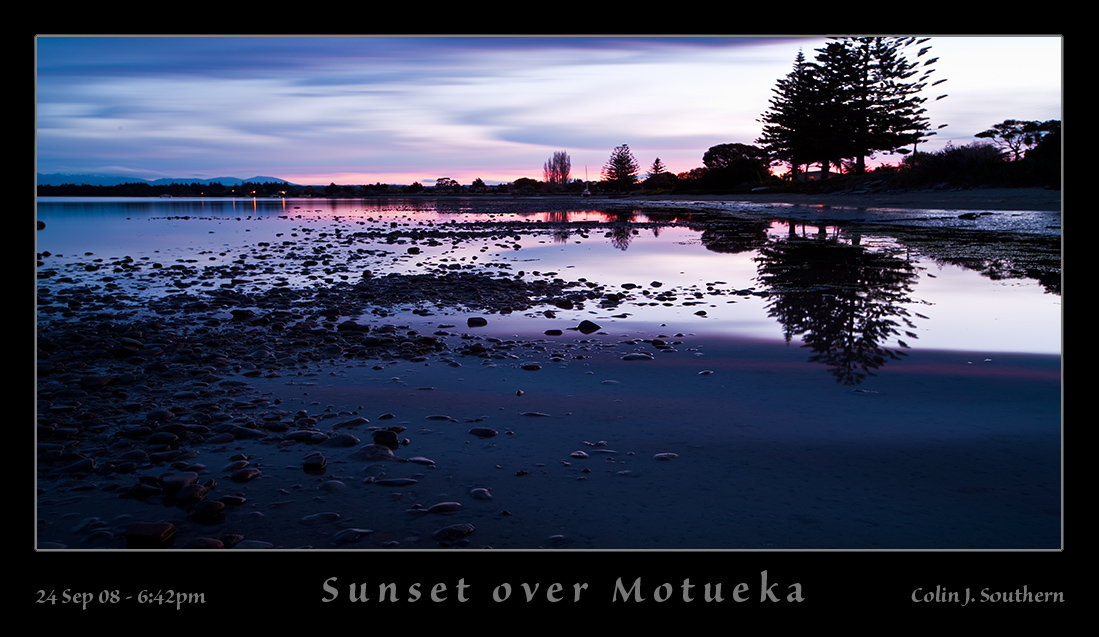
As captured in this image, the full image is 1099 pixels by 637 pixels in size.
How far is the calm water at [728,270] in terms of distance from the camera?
6.12 meters

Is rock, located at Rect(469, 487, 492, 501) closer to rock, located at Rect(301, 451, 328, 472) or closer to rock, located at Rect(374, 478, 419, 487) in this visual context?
rock, located at Rect(374, 478, 419, 487)

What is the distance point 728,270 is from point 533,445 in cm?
770

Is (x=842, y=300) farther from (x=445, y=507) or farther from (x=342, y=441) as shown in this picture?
(x=445, y=507)

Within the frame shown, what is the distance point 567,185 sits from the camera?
119m

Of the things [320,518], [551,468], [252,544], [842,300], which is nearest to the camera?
[252,544]

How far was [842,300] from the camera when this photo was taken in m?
7.36

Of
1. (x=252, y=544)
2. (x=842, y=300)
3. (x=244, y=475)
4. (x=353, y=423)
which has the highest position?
(x=842, y=300)

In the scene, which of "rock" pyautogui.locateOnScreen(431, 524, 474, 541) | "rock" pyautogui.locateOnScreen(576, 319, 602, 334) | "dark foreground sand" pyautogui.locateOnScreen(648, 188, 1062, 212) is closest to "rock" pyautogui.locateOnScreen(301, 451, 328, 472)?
"rock" pyautogui.locateOnScreen(431, 524, 474, 541)

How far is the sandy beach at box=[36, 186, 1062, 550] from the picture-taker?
2580 mm

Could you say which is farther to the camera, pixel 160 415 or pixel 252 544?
pixel 160 415

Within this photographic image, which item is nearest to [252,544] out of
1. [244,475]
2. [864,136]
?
[244,475]
